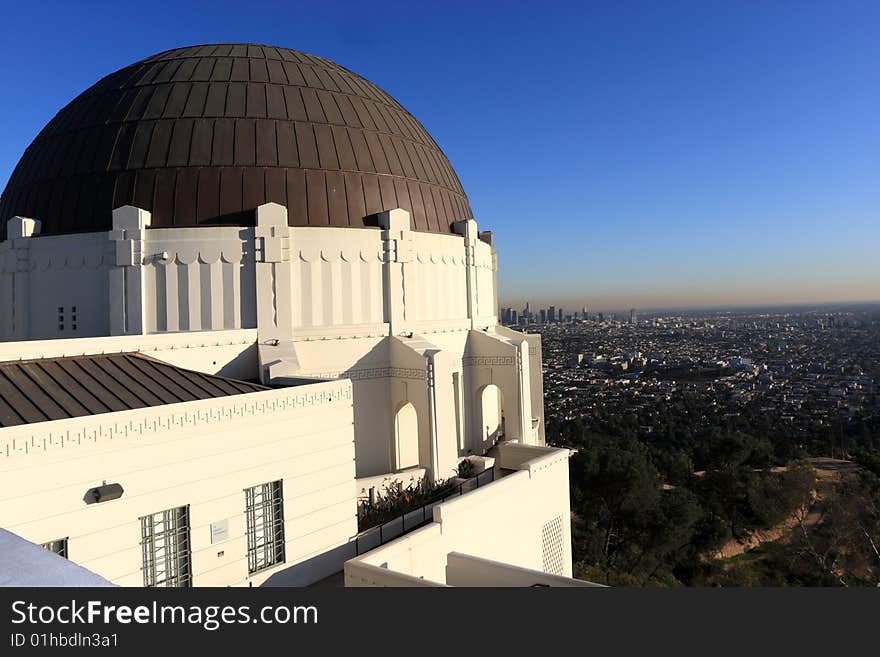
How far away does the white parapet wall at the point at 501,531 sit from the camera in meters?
10.5

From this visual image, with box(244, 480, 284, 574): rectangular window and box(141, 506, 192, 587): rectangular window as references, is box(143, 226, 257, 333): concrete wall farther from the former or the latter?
box(141, 506, 192, 587): rectangular window

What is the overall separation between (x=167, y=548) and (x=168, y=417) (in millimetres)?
2169

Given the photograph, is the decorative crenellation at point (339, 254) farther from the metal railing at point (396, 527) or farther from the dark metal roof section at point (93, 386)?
the metal railing at point (396, 527)

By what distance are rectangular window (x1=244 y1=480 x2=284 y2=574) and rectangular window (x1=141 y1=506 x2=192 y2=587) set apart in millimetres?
1162

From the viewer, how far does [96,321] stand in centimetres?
1666

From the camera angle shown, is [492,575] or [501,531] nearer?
[492,575]

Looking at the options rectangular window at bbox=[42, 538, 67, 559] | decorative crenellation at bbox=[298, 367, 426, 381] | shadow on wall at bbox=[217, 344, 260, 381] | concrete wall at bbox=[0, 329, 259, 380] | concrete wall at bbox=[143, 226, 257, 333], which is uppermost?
concrete wall at bbox=[143, 226, 257, 333]

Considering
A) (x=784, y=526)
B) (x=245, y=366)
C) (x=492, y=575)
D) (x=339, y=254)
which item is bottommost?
(x=784, y=526)

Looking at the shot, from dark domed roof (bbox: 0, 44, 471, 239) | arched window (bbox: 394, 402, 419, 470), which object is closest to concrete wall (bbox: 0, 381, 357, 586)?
arched window (bbox: 394, 402, 419, 470)

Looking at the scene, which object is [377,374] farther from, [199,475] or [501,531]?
[199,475]

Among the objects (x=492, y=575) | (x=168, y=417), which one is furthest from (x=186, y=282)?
(x=492, y=575)

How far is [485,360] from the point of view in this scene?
21.1 m

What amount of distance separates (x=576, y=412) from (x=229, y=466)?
6101 centimetres

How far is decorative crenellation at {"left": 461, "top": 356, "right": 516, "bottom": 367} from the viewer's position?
20591mm
